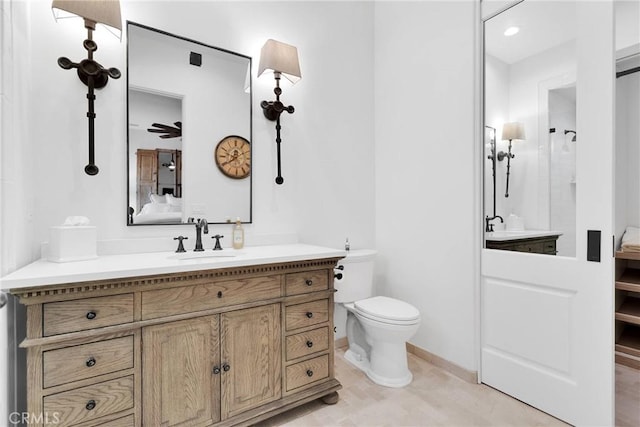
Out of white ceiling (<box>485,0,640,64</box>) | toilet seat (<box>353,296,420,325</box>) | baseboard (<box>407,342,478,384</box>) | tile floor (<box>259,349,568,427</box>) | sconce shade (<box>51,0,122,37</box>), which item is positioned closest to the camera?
sconce shade (<box>51,0,122,37</box>)

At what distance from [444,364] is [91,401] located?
2.05 meters

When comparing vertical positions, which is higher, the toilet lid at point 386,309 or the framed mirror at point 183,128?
the framed mirror at point 183,128

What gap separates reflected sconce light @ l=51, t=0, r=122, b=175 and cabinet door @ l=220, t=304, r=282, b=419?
3.50 feet

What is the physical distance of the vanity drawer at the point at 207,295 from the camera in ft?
4.45

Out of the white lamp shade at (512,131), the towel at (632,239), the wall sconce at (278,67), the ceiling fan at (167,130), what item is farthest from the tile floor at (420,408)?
the ceiling fan at (167,130)

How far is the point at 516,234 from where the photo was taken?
194 cm

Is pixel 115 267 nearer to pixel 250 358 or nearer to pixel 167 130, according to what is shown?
pixel 250 358

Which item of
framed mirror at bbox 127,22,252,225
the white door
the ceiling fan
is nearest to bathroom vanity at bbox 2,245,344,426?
framed mirror at bbox 127,22,252,225

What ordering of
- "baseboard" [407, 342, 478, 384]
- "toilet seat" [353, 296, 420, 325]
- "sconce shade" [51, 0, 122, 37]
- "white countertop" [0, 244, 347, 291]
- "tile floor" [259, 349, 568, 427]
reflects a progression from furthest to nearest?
"baseboard" [407, 342, 478, 384] → "toilet seat" [353, 296, 420, 325] → "tile floor" [259, 349, 568, 427] → "sconce shade" [51, 0, 122, 37] → "white countertop" [0, 244, 347, 291]

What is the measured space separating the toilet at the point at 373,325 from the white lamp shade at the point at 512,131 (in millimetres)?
1178

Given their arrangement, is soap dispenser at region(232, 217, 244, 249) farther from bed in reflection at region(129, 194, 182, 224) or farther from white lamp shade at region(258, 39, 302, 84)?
white lamp shade at region(258, 39, 302, 84)

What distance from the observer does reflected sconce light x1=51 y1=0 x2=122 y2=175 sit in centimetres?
150

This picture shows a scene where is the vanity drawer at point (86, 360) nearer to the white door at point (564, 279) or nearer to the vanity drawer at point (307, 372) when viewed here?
the vanity drawer at point (307, 372)

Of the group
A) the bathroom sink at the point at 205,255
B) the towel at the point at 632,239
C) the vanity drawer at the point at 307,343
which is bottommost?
the vanity drawer at the point at 307,343
